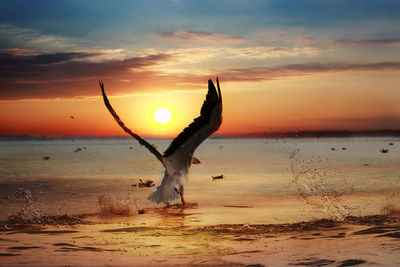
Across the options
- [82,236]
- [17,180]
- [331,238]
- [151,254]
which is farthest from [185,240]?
[17,180]

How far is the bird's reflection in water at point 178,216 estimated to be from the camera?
11241 mm

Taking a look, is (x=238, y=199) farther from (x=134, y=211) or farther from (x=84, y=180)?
(x=84, y=180)

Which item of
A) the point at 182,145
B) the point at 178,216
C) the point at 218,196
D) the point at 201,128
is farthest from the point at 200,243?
the point at 218,196

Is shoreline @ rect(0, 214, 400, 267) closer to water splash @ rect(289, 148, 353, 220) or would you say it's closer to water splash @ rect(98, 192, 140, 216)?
water splash @ rect(289, 148, 353, 220)

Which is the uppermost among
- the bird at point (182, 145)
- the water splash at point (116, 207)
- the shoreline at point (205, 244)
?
the bird at point (182, 145)

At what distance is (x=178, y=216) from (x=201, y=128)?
81.4 inches

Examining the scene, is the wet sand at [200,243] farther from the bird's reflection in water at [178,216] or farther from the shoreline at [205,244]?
the bird's reflection in water at [178,216]

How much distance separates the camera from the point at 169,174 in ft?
42.4

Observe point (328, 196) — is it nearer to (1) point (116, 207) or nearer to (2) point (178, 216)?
(2) point (178, 216)

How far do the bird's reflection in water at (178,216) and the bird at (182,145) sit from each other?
0.99 ft

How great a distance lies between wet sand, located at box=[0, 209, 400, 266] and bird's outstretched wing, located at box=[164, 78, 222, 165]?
1829mm

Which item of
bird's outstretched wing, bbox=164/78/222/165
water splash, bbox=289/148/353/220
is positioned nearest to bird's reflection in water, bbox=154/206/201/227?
bird's outstretched wing, bbox=164/78/222/165

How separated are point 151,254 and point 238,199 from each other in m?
6.90

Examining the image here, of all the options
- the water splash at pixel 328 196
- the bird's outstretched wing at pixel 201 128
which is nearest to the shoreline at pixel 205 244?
the water splash at pixel 328 196
